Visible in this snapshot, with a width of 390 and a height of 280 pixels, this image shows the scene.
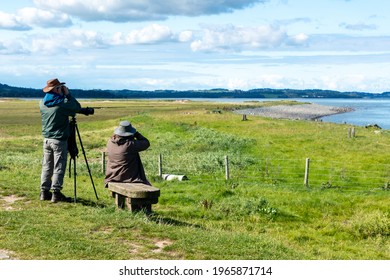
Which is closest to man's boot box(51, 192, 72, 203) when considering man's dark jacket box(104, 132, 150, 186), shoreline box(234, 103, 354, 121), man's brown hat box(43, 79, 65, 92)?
man's dark jacket box(104, 132, 150, 186)

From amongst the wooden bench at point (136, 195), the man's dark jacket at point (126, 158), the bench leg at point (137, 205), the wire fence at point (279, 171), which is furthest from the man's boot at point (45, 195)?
the wire fence at point (279, 171)

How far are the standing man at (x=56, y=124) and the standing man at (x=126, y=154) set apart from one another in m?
1.27

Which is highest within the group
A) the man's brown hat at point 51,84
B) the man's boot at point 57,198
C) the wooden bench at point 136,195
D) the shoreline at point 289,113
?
the man's brown hat at point 51,84

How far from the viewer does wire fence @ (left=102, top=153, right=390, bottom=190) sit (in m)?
26.0

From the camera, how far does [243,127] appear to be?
2308 inches

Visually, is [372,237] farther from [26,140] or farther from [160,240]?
[26,140]

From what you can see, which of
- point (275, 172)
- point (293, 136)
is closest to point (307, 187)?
point (275, 172)

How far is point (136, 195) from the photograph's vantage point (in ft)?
38.2

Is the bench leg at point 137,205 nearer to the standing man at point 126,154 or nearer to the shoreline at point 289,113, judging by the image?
the standing man at point 126,154

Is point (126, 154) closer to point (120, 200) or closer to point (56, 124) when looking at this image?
point (120, 200)

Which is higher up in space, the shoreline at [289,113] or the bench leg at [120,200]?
the bench leg at [120,200]

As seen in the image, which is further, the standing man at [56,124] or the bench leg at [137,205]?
the standing man at [56,124]

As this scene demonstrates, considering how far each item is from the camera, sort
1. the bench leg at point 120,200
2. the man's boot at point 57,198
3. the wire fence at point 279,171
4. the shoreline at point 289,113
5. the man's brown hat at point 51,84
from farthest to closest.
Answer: the shoreline at point 289,113
the wire fence at point 279,171
the man's boot at point 57,198
the bench leg at point 120,200
the man's brown hat at point 51,84

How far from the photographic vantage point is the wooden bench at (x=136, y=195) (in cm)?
1166
